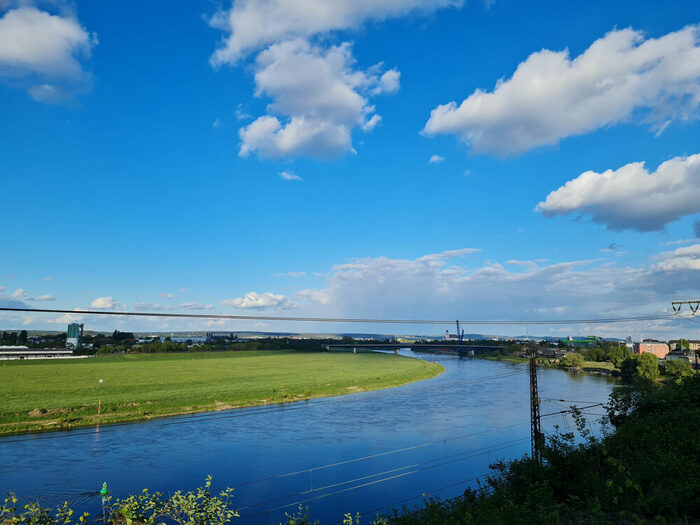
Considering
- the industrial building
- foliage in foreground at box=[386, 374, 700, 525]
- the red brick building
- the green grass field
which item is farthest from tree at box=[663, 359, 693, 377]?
the industrial building

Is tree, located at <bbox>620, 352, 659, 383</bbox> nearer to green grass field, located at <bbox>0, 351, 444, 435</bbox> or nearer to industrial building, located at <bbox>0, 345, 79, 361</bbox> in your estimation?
green grass field, located at <bbox>0, 351, 444, 435</bbox>

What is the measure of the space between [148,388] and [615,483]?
226ft

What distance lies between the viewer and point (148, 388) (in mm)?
68312

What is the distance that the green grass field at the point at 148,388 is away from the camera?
5066 cm

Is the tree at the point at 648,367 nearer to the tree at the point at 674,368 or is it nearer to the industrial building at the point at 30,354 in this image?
the tree at the point at 674,368

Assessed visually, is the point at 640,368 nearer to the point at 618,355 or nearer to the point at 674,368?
the point at 674,368

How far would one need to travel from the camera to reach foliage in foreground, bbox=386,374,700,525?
13336mm

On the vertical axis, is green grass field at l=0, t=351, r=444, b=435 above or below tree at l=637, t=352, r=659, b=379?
below

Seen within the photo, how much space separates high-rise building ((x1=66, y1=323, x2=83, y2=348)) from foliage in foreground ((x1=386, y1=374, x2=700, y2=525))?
6267 inches

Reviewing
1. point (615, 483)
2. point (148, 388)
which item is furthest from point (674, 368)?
point (148, 388)

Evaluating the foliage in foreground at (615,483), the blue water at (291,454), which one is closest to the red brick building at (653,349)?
the blue water at (291,454)

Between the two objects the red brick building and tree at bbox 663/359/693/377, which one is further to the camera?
the red brick building

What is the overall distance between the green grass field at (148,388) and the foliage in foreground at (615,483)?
46.6 m

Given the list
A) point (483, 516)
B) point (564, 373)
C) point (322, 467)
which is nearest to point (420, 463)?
point (322, 467)
